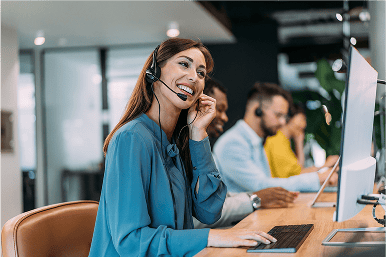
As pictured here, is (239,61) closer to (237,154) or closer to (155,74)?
A: (237,154)

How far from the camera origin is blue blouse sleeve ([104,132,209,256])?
42.1 inches

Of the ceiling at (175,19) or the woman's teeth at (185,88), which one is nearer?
the woman's teeth at (185,88)

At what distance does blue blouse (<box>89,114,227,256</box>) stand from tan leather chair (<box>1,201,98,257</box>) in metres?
0.17

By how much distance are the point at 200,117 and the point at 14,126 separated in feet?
12.9

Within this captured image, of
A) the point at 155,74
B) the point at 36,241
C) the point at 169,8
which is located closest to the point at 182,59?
the point at 155,74

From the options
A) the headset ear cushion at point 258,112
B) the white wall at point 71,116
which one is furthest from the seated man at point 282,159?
the white wall at point 71,116

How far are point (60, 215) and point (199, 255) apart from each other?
0.54 metres

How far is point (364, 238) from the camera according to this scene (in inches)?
48.2

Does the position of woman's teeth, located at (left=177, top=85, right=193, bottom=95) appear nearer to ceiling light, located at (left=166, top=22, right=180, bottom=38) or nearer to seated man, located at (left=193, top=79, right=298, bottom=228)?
seated man, located at (left=193, top=79, right=298, bottom=228)

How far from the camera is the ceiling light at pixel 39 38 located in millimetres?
5131

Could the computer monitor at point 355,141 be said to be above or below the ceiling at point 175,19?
below

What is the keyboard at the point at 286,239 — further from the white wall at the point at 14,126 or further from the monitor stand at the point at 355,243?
the white wall at the point at 14,126

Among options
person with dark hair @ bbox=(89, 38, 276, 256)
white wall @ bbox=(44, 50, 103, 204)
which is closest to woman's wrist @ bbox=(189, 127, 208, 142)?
person with dark hair @ bbox=(89, 38, 276, 256)

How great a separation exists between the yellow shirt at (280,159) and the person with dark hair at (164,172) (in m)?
2.07
